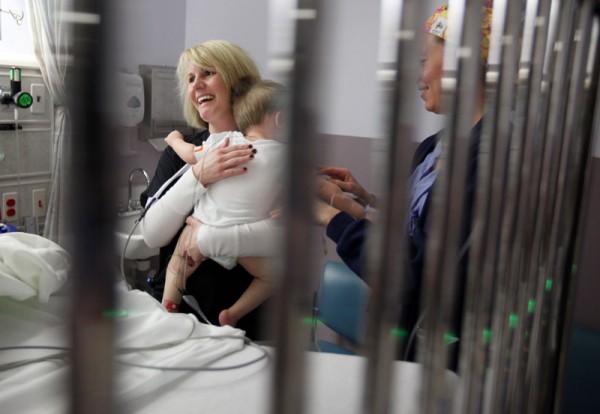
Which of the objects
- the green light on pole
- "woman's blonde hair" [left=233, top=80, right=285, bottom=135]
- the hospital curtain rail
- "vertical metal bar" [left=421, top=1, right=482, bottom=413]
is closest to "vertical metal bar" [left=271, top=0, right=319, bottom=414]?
the hospital curtain rail

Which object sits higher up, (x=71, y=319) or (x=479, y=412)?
(x=71, y=319)

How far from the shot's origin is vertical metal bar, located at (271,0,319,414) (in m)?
0.20

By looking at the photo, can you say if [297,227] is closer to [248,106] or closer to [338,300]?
[248,106]

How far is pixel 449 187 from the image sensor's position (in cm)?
37

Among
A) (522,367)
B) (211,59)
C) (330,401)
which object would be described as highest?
(211,59)

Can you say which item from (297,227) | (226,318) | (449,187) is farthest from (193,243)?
(297,227)

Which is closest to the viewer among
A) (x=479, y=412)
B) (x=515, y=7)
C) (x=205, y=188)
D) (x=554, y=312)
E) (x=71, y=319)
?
(x=71, y=319)

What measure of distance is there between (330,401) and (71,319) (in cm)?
72

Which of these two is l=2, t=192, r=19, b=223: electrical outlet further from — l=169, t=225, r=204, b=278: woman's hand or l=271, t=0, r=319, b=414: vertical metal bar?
l=271, t=0, r=319, b=414: vertical metal bar

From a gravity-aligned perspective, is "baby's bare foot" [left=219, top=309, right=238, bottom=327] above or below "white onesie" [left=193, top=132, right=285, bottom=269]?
below

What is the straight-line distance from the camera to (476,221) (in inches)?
19.0

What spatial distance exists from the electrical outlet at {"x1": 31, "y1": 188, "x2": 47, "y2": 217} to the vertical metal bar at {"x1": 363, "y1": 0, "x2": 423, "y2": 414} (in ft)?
9.28

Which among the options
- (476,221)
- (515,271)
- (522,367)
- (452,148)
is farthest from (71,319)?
(522,367)

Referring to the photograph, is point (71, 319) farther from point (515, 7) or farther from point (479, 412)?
point (479, 412)
